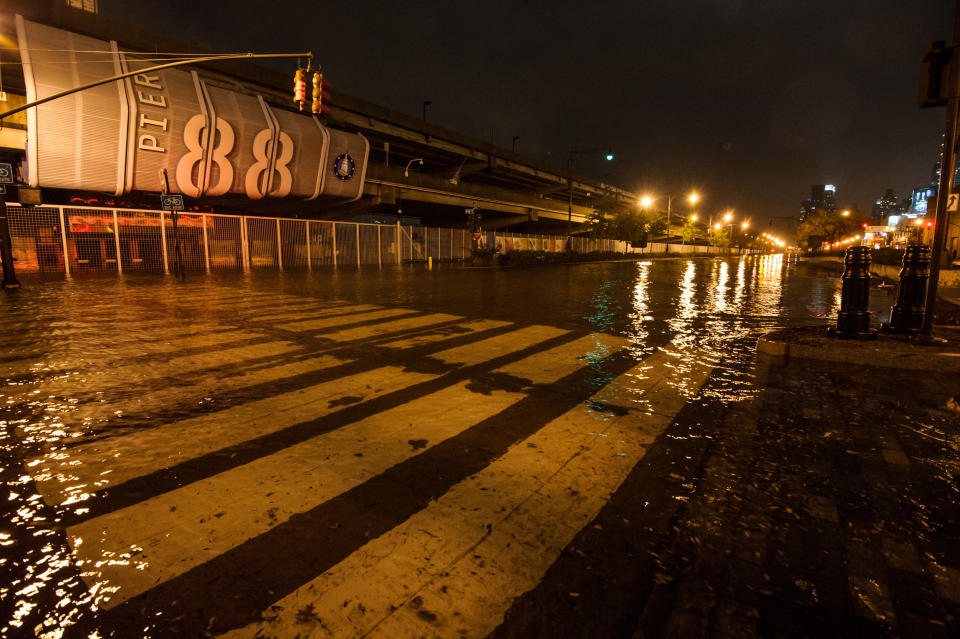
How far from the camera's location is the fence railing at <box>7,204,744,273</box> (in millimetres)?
19156

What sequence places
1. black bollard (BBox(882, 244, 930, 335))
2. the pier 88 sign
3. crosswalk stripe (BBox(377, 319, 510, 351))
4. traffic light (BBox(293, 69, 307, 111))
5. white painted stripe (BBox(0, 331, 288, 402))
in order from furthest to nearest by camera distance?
1. the pier 88 sign
2. traffic light (BBox(293, 69, 307, 111))
3. crosswalk stripe (BBox(377, 319, 510, 351))
4. black bollard (BBox(882, 244, 930, 335))
5. white painted stripe (BBox(0, 331, 288, 402))

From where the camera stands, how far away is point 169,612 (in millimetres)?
1679

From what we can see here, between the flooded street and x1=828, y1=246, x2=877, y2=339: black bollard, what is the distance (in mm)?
848

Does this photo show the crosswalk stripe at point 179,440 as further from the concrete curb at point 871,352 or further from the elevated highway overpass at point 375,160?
the elevated highway overpass at point 375,160

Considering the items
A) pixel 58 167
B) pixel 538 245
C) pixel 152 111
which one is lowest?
pixel 538 245

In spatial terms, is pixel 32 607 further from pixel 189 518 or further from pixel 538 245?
pixel 538 245

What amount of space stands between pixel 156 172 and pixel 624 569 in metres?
32.2

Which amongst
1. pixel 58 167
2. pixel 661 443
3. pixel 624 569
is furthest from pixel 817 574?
pixel 58 167

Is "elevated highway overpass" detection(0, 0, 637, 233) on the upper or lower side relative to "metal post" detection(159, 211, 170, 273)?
upper

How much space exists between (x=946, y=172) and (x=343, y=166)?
34791 millimetres

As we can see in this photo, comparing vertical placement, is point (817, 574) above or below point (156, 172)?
below

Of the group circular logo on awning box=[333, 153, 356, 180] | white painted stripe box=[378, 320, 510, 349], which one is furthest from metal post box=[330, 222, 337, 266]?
white painted stripe box=[378, 320, 510, 349]

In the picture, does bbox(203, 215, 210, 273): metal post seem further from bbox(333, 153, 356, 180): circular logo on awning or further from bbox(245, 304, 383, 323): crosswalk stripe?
bbox(245, 304, 383, 323): crosswalk stripe

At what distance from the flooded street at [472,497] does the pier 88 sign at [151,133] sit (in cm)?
2399
